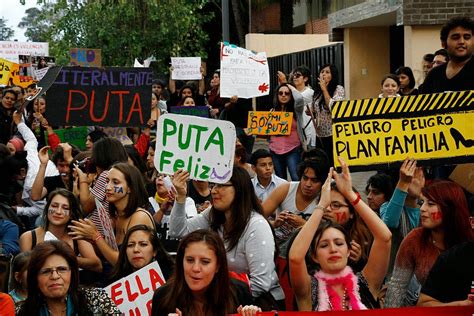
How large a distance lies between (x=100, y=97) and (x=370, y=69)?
475 inches

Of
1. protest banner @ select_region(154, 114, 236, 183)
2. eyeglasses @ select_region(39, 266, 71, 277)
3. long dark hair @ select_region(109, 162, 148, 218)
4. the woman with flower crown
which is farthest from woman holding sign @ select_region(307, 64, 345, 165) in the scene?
eyeglasses @ select_region(39, 266, 71, 277)

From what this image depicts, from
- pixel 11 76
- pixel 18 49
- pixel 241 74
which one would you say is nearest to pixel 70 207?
pixel 241 74

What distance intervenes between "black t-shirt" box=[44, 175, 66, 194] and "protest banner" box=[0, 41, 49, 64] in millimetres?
13205

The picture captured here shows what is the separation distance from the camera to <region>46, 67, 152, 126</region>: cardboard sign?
980 cm

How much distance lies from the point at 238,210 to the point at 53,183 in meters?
3.61

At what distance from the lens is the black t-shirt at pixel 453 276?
5.61 meters

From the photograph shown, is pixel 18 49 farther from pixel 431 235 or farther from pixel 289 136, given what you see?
pixel 431 235

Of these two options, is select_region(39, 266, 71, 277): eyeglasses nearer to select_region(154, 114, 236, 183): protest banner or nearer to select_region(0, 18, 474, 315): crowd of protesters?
select_region(0, 18, 474, 315): crowd of protesters

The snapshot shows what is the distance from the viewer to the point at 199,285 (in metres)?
5.61

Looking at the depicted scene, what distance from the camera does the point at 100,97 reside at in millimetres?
9867

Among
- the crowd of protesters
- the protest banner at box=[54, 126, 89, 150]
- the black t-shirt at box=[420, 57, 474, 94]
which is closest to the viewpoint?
the crowd of protesters

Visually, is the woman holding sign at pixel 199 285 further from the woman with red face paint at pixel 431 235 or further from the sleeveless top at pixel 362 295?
the woman with red face paint at pixel 431 235

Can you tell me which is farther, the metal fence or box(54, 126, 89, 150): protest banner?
the metal fence

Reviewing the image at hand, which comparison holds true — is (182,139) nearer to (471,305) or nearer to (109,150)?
(109,150)
